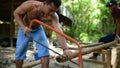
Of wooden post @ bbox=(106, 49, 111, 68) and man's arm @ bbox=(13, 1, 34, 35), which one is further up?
man's arm @ bbox=(13, 1, 34, 35)

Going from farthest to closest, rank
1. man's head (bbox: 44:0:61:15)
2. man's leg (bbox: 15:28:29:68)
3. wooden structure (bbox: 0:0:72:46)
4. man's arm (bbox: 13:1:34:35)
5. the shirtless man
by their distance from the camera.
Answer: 1. wooden structure (bbox: 0:0:72:46)
2. man's leg (bbox: 15:28:29:68)
3. man's arm (bbox: 13:1:34:35)
4. the shirtless man
5. man's head (bbox: 44:0:61:15)

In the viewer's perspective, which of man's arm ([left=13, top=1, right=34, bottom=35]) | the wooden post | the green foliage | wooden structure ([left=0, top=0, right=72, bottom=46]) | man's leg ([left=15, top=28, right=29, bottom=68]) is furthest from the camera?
the green foliage

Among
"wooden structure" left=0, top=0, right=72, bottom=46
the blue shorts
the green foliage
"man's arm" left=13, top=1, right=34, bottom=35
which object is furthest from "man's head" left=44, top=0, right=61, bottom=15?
the green foliage

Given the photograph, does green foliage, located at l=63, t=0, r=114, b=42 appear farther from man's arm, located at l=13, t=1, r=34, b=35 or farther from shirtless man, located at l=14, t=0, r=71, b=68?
man's arm, located at l=13, t=1, r=34, b=35

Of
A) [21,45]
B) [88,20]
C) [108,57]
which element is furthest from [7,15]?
[21,45]

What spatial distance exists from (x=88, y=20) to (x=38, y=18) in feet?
74.0

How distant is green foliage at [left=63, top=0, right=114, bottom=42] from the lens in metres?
24.9

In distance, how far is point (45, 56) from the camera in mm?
5125

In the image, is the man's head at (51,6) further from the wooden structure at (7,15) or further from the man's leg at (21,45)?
the wooden structure at (7,15)

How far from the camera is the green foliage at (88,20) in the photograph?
2489 cm

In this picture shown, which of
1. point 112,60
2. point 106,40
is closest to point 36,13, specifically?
point 112,60

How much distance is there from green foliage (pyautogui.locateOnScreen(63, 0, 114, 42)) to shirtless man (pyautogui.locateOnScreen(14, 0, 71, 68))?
19.1 metres

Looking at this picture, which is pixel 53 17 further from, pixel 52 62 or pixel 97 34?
pixel 97 34

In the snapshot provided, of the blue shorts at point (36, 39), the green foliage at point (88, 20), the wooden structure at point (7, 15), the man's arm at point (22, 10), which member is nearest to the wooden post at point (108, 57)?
the blue shorts at point (36, 39)
